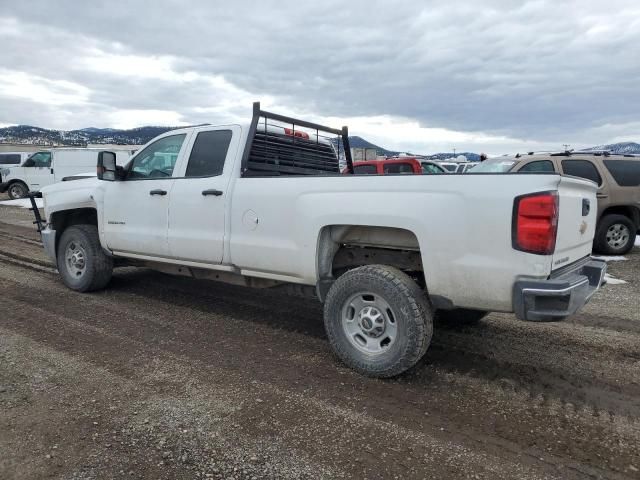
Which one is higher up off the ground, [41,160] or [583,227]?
[41,160]

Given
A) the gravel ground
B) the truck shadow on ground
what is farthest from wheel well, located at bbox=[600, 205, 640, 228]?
the truck shadow on ground

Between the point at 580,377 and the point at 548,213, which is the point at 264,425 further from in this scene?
the point at 580,377

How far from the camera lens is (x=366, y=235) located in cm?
396

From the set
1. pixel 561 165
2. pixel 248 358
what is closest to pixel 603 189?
pixel 561 165

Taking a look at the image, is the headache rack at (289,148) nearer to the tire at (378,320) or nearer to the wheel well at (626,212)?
the tire at (378,320)

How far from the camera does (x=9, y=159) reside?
23297 millimetres

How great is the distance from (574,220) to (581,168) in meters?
6.35

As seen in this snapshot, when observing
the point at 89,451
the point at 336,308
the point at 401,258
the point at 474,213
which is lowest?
the point at 89,451

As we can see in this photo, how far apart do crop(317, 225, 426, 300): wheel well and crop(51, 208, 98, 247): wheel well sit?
3.60 m

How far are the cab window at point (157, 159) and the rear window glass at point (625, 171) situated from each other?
302 inches

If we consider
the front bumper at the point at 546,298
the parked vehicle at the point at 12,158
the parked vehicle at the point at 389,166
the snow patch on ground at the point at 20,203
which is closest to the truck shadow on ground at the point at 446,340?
the front bumper at the point at 546,298

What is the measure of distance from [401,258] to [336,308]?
68 centimetres

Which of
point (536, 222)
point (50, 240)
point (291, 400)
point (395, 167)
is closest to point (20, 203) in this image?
point (395, 167)

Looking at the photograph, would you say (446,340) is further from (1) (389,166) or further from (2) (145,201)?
(1) (389,166)
